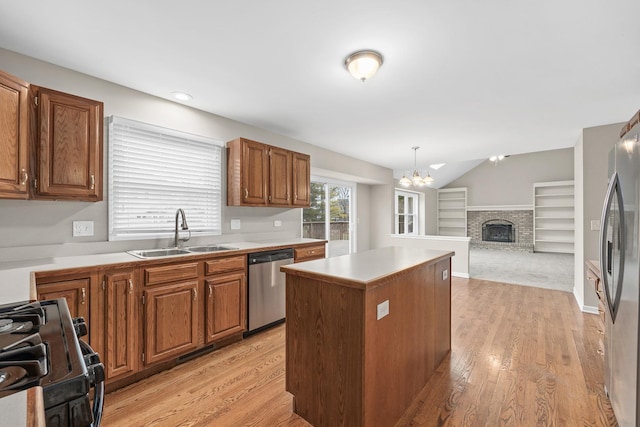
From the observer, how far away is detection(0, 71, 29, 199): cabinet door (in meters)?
1.74

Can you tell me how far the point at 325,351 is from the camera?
5.51 feet

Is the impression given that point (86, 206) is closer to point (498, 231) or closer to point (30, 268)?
point (30, 268)

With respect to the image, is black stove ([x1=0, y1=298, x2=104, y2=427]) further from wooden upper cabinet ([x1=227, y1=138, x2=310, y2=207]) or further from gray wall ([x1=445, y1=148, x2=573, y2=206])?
gray wall ([x1=445, y1=148, x2=573, y2=206])

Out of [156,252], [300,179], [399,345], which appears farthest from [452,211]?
[156,252]

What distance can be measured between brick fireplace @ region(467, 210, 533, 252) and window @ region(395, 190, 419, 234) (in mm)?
2823

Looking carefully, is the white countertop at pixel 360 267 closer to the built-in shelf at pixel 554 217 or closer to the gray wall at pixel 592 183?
the gray wall at pixel 592 183

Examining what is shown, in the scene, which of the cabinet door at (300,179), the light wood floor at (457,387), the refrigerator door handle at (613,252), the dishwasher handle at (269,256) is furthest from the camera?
the cabinet door at (300,179)

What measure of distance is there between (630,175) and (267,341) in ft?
9.71

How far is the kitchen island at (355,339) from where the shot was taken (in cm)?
154

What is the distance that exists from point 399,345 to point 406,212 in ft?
25.0

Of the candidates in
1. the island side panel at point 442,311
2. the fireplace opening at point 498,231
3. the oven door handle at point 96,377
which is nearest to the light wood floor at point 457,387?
the island side panel at point 442,311

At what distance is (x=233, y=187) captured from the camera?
3.34 meters

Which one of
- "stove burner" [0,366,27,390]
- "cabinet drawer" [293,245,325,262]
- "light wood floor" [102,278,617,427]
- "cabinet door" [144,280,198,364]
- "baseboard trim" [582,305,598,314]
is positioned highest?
"stove burner" [0,366,27,390]

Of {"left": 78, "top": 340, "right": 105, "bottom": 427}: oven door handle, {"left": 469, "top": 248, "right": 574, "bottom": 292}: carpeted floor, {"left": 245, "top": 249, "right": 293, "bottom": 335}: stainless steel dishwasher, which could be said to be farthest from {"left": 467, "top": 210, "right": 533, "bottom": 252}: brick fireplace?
{"left": 78, "top": 340, "right": 105, "bottom": 427}: oven door handle
